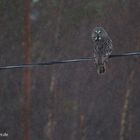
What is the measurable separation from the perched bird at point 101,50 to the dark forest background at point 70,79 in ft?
27.8

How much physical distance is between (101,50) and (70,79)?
36.1ft

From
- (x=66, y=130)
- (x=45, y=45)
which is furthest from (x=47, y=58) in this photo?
(x=66, y=130)

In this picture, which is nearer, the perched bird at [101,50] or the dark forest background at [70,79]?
the perched bird at [101,50]

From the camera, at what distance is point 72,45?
21.4 m

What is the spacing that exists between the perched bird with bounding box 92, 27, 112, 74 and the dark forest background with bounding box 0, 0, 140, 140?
849 centimetres

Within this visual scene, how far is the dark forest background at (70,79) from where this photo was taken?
2030 centimetres

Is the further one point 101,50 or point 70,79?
point 70,79

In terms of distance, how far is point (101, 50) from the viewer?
10461 millimetres

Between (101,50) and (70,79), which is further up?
(70,79)

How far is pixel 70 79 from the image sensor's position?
845 inches

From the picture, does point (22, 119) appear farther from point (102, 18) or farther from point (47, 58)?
point (102, 18)

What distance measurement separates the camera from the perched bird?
10297 mm

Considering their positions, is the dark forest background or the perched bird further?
the dark forest background

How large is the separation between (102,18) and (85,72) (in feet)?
4.64
